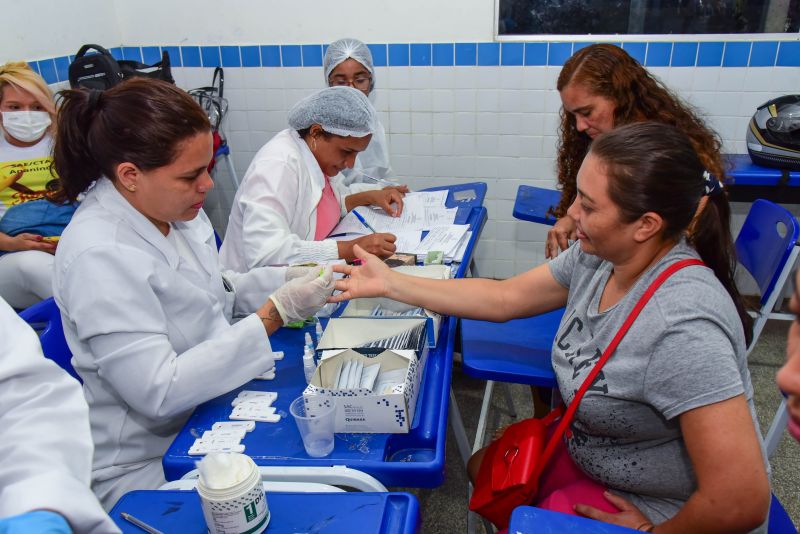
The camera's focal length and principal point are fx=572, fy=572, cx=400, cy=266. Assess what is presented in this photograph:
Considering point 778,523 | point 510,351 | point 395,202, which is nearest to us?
point 778,523

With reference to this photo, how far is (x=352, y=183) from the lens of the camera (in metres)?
2.97

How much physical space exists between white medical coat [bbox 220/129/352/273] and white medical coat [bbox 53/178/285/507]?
1.84 ft

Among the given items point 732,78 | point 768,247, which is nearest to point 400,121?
point 732,78

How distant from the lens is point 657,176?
112 cm

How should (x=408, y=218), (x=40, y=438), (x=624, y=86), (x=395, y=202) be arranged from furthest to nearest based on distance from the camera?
(x=395, y=202) → (x=408, y=218) → (x=624, y=86) → (x=40, y=438)

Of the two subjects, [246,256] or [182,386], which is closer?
[182,386]

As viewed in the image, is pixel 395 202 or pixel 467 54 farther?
pixel 467 54

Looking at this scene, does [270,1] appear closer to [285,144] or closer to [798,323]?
[285,144]

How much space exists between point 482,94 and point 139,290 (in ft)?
9.08

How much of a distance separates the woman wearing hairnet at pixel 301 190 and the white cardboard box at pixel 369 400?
754 millimetres

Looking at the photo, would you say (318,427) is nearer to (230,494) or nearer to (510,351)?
(230,494)

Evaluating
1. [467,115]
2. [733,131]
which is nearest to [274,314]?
[467,115]

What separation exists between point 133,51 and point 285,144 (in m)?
2.30

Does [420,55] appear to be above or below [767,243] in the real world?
above
